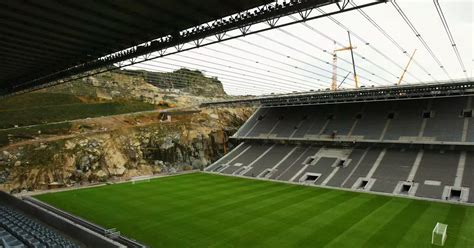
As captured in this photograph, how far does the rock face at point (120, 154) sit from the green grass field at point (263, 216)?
458 centimetres

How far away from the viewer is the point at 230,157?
4281 cm

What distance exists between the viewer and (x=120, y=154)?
38062mm

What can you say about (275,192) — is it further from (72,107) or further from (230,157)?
(72,107)

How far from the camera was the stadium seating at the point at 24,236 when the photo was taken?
1174 centimetres

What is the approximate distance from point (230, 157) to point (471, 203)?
26433mm

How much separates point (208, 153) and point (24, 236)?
34.5m

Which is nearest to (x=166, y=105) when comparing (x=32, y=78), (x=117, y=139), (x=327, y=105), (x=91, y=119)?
(x=91, y=119)

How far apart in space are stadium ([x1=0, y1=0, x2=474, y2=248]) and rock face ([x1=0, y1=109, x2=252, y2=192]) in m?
0.16

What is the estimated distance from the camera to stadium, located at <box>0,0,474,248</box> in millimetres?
14258

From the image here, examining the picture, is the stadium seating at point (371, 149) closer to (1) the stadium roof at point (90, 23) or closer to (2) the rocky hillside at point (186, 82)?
(1) the stadium roof at point (90, 23)

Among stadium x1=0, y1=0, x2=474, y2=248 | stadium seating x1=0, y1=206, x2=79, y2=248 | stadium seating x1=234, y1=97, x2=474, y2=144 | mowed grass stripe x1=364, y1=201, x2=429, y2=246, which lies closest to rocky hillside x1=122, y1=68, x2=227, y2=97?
stadium x1=0, y1=0, x2=474, y2=248

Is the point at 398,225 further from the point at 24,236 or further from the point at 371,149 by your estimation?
the point at 24,236

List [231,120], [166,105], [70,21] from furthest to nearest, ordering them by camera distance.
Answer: [166,105] < [231,120] < [70,21]

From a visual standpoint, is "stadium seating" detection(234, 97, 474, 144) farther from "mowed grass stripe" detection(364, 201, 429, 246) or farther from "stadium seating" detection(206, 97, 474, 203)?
"mowed grass stripe" detection(364, 201, 429, 246)
